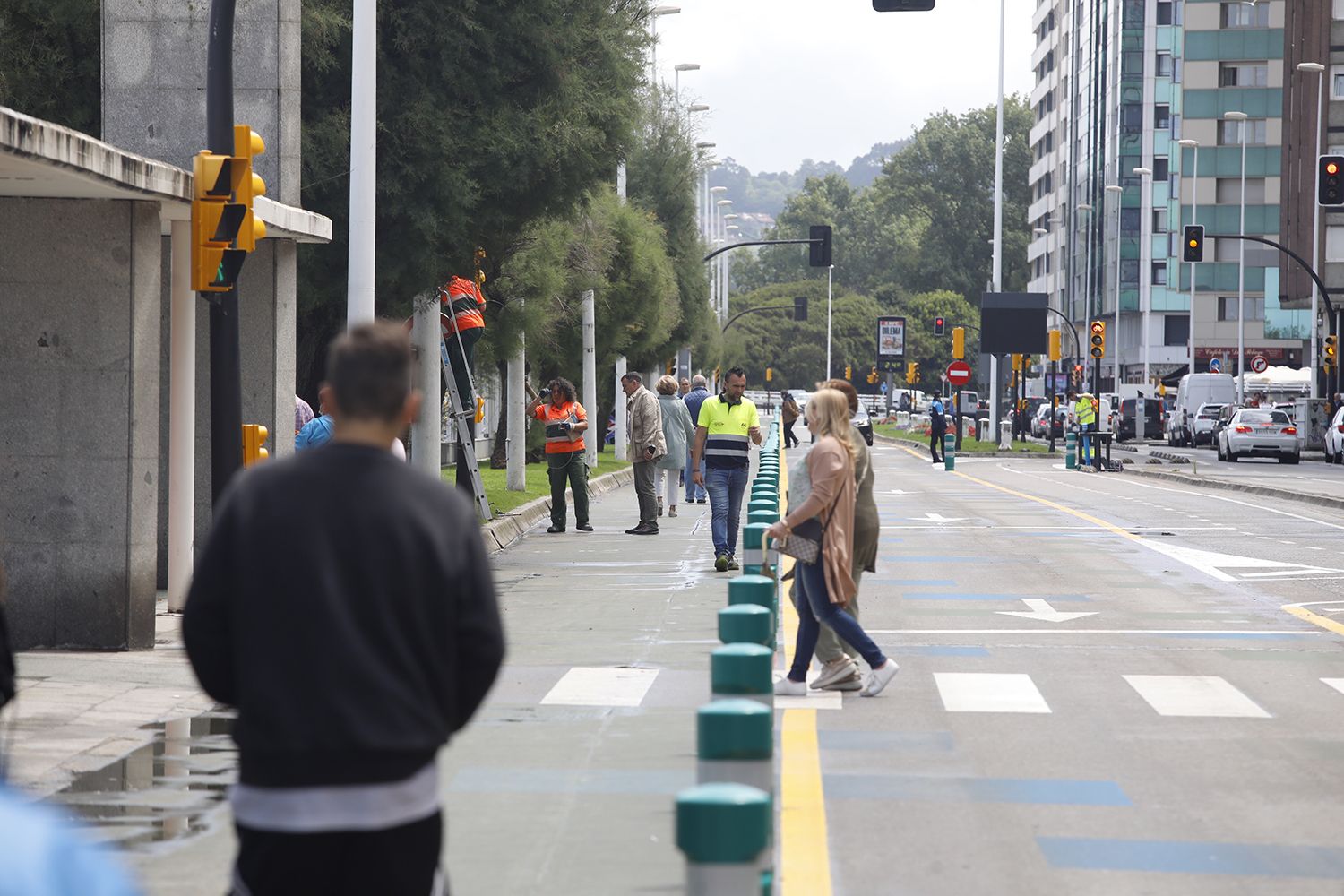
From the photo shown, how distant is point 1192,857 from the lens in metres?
7.05

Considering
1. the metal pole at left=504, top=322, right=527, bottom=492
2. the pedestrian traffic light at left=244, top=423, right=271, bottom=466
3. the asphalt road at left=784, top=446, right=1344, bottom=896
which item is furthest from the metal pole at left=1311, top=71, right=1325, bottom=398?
the pedestrian traffic light at left=244, top=423, right=271, bottom=466

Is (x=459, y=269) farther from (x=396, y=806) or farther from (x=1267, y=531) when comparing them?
(x=396, y=806)

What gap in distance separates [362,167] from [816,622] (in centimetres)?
738

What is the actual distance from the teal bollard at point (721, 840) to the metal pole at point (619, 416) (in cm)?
4149

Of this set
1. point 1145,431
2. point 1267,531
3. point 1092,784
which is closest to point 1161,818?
point 1092,784

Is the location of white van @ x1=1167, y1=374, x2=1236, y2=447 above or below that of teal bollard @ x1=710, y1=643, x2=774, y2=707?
above

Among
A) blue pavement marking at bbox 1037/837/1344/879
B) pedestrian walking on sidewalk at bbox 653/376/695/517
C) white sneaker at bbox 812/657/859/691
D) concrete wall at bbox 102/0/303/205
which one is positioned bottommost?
blue pavement marking at bbox 1037/837/1344/879

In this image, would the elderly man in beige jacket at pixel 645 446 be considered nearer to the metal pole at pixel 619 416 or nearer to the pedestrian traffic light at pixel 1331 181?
the pedestrian traffic light at pixel 1331 181

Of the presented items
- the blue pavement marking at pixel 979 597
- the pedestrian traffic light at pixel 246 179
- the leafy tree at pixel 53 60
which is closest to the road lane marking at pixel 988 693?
the blue pavement marking at pixel 979 597

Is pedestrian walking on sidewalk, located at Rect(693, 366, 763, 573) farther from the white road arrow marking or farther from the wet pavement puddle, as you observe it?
the wet pavement puddle

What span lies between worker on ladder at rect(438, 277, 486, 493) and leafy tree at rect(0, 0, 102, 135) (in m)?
4.98

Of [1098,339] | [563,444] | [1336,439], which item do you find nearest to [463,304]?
[563,444]

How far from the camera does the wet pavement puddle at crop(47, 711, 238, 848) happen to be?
7285mm

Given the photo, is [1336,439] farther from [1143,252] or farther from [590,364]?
[1143,252]
